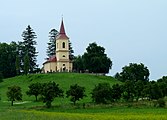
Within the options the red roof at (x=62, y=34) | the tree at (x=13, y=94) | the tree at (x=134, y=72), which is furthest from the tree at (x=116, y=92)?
the red roof at (x=62, y=34)

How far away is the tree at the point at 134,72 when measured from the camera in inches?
4909

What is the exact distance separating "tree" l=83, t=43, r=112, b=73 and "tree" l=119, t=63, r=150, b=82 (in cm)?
735

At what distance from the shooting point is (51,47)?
6063 inches

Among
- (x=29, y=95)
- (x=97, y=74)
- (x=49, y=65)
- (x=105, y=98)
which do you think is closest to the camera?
(x=105, y=98)

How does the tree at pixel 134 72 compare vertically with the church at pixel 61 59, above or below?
below

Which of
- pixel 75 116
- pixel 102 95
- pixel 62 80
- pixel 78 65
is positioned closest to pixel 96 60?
pixel 78 65

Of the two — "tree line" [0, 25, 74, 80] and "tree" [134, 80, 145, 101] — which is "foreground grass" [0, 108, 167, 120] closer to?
"tree" [134, 80, 145, 101]

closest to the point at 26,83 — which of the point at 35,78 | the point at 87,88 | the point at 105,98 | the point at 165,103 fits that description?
the point at 35,78

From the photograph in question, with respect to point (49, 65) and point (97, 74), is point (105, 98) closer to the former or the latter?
point (97, 74)

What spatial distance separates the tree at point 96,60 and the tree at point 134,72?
735 cm

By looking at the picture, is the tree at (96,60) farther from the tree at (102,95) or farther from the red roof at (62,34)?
the tree at (102,95)

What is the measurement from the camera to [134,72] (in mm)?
125250

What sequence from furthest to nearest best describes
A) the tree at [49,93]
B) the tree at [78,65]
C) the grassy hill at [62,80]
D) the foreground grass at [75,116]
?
the tree at [78,65] < the grassy hill at [62,80] < the tree at [49,93] < the foreground grass at [75,116]

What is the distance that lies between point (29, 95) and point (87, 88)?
716 inches
